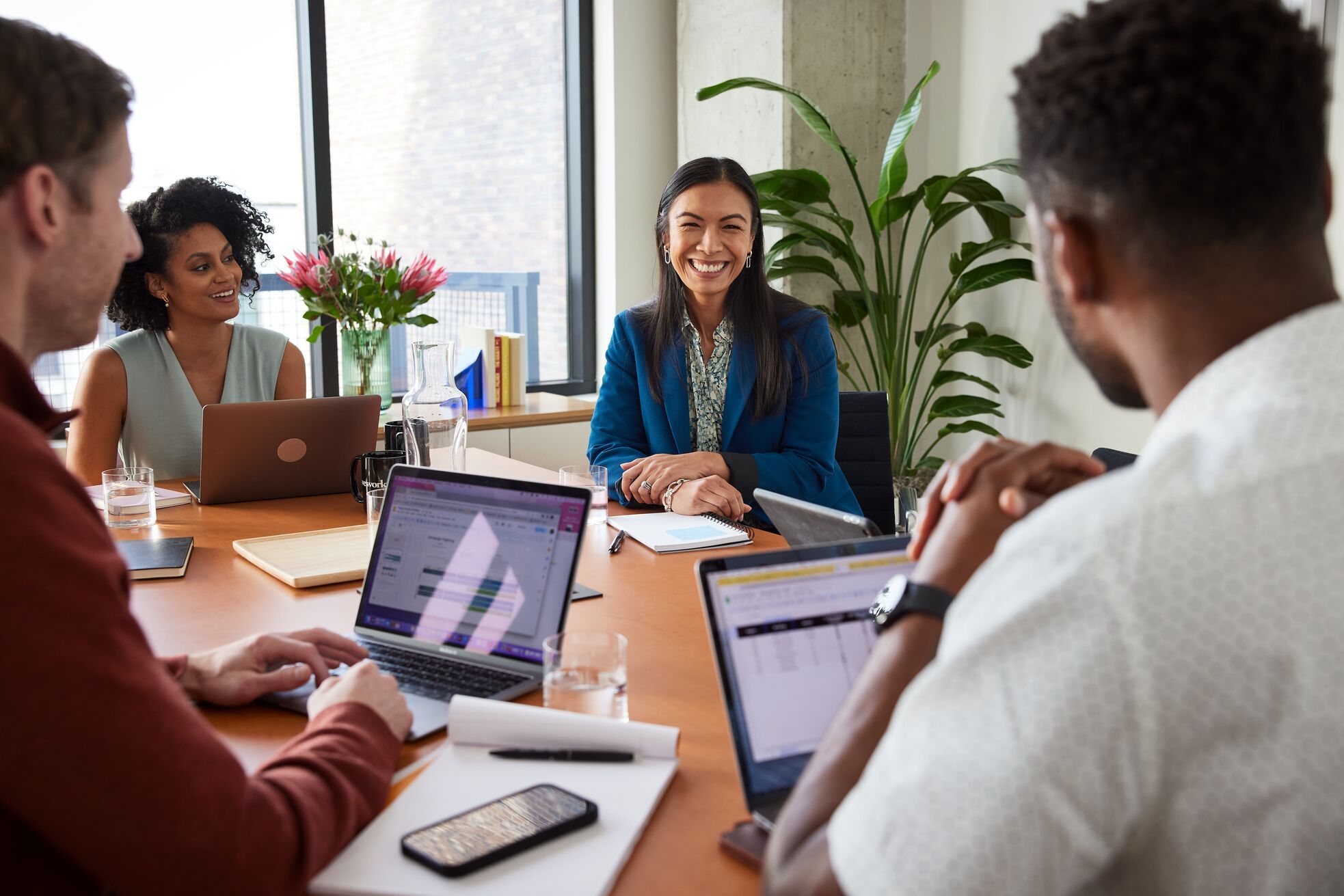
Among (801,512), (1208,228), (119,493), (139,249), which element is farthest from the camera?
(119,493)

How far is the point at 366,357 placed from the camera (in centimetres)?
322

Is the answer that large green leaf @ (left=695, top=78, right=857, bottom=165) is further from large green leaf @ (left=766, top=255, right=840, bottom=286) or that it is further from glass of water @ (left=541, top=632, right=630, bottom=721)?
glass of water @ (left=541, top=632, right=630, bottom=721)

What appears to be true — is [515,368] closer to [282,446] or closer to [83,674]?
[282,446]

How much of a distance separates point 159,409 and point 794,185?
208cm

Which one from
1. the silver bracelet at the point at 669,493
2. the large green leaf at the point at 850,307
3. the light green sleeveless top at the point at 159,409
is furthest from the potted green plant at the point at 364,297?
the large green leaf at the point at 850,307

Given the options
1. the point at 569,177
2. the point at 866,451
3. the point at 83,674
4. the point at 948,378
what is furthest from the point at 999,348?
the point at 83,674

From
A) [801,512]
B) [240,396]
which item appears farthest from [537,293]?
[801,512]

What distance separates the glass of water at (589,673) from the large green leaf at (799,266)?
2627 millimetres

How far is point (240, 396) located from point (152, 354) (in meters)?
0.24

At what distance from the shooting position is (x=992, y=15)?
12.4 feet

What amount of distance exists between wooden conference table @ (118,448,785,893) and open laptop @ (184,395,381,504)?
4 cm

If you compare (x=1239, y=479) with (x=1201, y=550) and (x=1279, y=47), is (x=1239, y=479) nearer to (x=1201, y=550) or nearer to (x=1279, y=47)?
(x=1201, y=550)

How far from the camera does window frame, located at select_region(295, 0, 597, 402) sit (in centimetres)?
394


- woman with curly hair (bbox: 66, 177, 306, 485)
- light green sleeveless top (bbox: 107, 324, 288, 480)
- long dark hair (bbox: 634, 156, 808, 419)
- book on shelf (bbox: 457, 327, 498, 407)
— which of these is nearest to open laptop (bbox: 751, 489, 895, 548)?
long dark hair (bbox: 634, 156, 808, 419)
